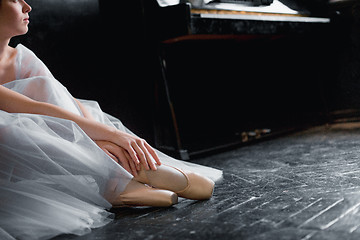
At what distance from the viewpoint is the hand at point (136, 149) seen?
4.66ft

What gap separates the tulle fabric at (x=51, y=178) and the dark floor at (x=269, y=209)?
0.07 metres

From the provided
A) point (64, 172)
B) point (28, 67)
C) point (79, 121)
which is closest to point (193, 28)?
point (28, 67)

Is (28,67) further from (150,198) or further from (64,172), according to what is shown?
(150,198)

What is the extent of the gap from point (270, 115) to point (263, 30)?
3.13ft

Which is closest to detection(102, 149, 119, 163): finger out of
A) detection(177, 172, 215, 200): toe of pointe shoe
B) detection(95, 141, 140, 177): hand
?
detection(95, 141, 140, 177): hand

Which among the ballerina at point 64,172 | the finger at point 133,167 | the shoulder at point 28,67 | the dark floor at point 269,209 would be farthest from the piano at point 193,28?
the finger at point 133,167

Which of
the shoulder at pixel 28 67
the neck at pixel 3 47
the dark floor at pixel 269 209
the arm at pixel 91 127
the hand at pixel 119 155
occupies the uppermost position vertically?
the neck at pixel 3 47

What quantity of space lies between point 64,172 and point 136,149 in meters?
0.23

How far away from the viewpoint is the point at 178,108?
10.3 ft

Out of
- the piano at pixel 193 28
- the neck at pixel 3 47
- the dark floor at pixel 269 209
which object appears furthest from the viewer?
the piano at pixel 193 28

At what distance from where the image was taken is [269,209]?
1.35 meters

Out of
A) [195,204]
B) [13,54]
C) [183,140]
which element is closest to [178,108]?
[183,140]

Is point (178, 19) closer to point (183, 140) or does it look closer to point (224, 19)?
point (224, 19)

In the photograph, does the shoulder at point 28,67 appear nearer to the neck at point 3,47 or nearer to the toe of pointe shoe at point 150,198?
the neck at point 3,47
